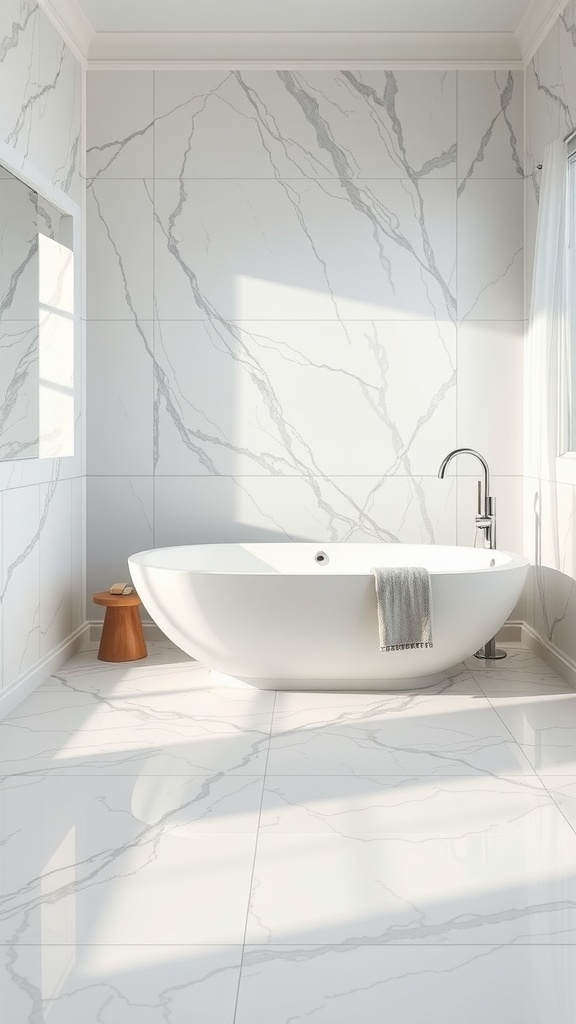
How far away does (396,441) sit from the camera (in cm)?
455

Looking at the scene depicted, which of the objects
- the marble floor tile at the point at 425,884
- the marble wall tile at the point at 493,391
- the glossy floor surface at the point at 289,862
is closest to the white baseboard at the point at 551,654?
the glossy floor surface at the point at 289,862

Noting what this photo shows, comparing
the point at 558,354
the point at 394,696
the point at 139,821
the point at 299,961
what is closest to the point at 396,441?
the point at 558,354

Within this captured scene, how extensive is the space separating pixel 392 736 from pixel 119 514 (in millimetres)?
2008

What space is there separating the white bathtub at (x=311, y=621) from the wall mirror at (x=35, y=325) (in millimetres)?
713

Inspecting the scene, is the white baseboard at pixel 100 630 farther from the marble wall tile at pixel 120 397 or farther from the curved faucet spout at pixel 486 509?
the curved faucet spout at pixel 486 509

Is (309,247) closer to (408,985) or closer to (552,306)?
(552,306)

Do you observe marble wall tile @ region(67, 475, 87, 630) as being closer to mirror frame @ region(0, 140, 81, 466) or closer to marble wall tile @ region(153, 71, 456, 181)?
mirror frame @ region(0, 140, 81, 466)

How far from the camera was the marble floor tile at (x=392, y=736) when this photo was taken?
280 cm

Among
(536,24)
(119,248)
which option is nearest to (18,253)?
(119,248)

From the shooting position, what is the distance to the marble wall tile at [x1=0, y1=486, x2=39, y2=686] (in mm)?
3424

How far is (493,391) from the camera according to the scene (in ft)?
15.0

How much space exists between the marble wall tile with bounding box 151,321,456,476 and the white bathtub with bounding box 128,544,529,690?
960 millimetres

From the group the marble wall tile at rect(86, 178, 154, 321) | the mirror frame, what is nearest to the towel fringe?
the mirror frame

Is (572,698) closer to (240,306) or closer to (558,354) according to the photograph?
(558,354)
